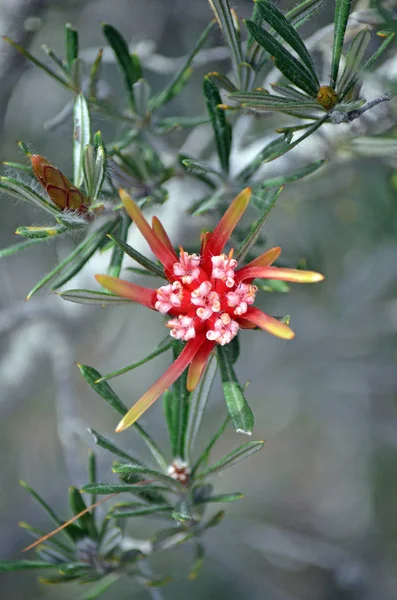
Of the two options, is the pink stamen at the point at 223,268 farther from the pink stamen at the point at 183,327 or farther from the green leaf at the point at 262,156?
the green leaf at the point at 262,156

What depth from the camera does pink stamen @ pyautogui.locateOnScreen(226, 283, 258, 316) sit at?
2.39 feet

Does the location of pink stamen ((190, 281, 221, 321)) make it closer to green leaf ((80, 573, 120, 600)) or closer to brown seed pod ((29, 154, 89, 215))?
brown seed pod ((29, 154, 89, 215))

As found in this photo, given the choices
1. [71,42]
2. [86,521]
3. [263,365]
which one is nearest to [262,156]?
[71,42]

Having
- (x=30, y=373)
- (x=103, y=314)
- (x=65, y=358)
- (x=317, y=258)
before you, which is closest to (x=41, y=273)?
(x=103, y=314)

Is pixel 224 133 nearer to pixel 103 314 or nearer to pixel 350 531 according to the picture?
pixel 103 314

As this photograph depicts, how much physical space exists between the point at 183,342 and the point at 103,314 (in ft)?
5.36

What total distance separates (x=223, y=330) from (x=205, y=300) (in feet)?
0.15

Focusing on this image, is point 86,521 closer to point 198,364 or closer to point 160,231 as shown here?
point 198,364

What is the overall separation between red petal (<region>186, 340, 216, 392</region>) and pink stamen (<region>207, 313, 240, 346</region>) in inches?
1.1

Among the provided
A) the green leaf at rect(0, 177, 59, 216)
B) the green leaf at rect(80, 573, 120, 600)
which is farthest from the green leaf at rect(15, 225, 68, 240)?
the green leaf at rect(80, 573, 120, 600)

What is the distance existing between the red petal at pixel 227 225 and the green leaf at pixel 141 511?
441mm

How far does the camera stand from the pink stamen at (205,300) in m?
0.73

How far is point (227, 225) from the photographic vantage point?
29.7 inches

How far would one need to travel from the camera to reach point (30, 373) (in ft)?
6.68
